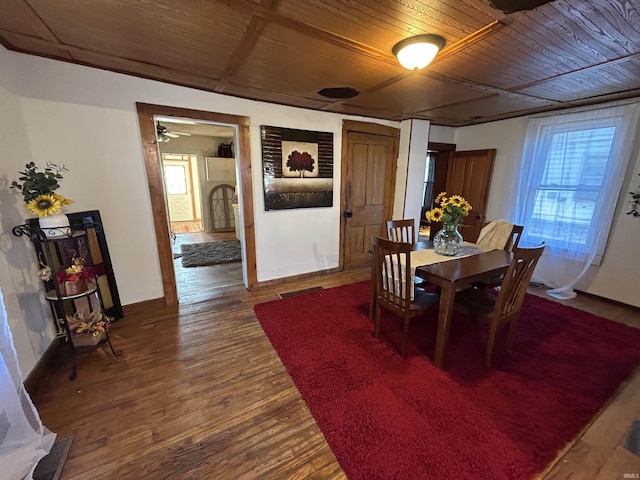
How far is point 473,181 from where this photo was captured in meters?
4.23

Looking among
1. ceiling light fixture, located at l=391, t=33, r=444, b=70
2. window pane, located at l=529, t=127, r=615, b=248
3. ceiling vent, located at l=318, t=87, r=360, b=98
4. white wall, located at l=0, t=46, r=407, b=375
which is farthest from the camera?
window pane, located at l=529, t=127, r=615, b=248

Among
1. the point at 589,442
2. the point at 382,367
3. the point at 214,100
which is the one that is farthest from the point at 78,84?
the point at 589,442

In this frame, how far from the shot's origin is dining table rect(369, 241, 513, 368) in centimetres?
187

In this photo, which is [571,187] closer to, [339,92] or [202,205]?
[339,92]

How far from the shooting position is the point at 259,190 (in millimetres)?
3223

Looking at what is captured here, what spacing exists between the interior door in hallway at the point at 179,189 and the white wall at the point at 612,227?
7880 millimetres

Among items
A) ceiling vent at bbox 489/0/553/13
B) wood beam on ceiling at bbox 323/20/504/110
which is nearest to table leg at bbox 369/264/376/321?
wood beam on ceiling at bbox 323/20/504/110

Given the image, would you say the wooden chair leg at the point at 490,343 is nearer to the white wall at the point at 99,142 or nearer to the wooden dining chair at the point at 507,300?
the wooden dining chair at the point at 507,300

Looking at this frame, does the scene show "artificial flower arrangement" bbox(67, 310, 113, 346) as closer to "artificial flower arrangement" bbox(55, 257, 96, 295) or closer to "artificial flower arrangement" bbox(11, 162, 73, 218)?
"artificial flower arrangement" bbox(55, 257, 96, 295)

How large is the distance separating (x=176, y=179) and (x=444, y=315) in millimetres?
8538

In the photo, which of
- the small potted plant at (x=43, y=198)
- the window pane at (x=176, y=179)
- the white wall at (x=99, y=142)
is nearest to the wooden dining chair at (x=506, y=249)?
the white wall at (x=99, y=142)

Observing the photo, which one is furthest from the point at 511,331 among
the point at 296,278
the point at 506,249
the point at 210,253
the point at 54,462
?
the point at 210,253

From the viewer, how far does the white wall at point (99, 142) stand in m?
1.85

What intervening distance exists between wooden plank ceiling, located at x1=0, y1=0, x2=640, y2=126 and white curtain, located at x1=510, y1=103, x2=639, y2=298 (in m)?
0.37
